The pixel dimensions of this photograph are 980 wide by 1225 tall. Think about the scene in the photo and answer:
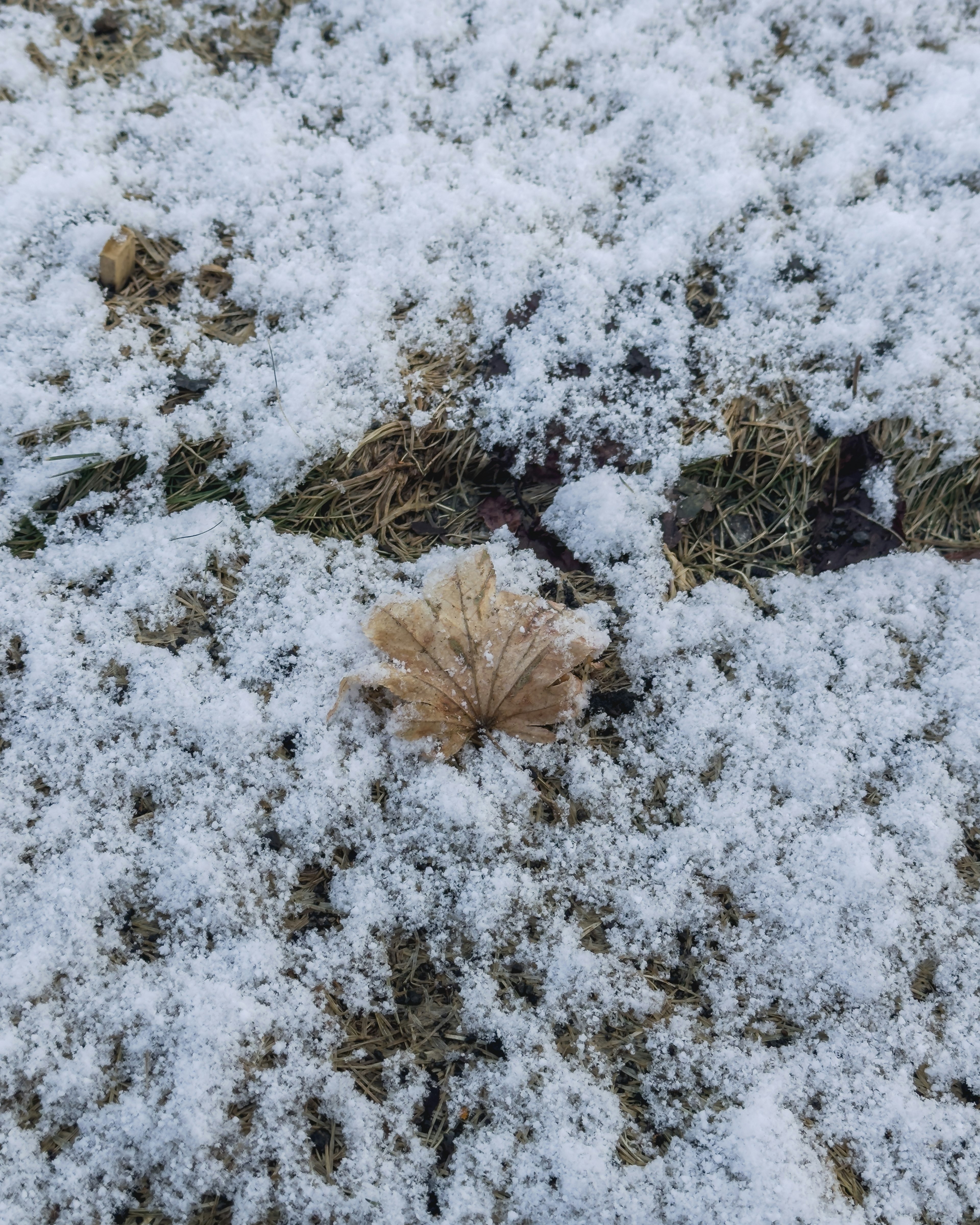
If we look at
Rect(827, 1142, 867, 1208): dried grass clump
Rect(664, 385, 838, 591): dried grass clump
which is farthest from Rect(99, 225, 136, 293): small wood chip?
Rect(827, 1142, 867, 1208): dried grass clump

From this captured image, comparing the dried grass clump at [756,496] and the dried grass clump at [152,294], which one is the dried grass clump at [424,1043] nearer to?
the dried grass clump at [756,496]

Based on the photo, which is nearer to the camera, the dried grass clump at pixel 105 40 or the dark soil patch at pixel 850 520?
the dark soil patch at pixel 850 520

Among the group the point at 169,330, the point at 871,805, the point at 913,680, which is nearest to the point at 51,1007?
the point at 169,330

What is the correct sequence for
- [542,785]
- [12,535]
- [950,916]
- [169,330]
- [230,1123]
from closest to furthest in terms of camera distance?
1. [230,1123]
2. [950,916]
3. [542,785]
4. [12,535]
5. [169,330]

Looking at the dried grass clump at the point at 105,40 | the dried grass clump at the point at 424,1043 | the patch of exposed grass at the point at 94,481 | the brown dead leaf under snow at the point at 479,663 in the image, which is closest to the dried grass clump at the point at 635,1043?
the dried grass clump at the point at 424,1043

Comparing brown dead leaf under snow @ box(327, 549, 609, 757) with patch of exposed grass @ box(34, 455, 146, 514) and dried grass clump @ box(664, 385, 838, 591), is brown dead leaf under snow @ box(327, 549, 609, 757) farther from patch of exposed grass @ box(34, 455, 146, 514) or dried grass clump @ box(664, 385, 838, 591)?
patch of exposed grass @ box(34, 455, 146, 514)

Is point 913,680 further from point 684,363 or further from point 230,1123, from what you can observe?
point 230,1123
